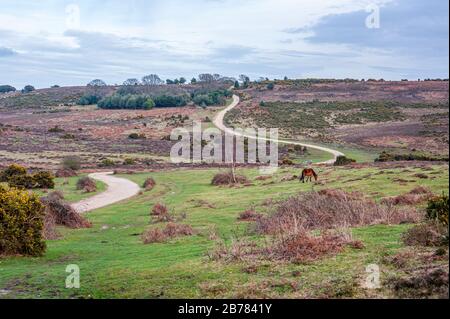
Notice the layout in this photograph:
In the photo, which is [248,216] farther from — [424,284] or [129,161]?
[129,161]

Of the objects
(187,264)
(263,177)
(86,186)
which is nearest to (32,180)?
(86,186)

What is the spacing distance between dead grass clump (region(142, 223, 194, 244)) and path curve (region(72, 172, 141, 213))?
1137cm

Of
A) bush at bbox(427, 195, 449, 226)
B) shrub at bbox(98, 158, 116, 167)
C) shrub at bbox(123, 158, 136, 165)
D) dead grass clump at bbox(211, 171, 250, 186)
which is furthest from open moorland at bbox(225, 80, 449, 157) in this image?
bush at bbox(427, 195, 449, 226)

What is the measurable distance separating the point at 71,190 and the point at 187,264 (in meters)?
29.3

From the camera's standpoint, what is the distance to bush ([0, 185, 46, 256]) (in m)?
17.3

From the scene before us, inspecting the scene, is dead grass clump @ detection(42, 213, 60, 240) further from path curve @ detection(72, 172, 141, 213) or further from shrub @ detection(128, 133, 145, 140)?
shrub @ detection(128, 133, 145, 140)

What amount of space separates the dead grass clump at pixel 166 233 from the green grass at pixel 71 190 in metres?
16.2

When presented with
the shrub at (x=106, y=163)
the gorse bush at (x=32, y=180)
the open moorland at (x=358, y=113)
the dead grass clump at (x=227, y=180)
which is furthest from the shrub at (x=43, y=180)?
the open moorland at (x=358, y=113)

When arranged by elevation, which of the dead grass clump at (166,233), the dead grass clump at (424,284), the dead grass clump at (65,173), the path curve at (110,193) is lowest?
the path curve at (110,193)

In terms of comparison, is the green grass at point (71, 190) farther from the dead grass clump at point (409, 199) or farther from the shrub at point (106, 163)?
the dead grass clump at point (409, 199)

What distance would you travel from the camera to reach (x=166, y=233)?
20078 mm

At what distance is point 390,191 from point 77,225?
50.5 ft

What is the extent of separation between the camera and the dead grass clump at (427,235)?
1201cm

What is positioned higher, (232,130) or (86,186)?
(232,130)
